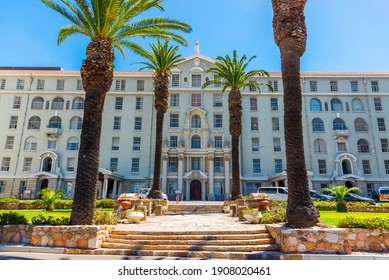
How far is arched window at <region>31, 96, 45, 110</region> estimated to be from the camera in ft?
137

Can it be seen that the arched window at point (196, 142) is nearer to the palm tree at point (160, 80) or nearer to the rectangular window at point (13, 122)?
the palm tree at point (160, 80)

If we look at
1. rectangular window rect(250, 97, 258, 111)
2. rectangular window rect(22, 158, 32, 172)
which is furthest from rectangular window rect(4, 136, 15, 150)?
rectangular window rect(250, 97, 258, 111)

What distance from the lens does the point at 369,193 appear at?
37.8 metres

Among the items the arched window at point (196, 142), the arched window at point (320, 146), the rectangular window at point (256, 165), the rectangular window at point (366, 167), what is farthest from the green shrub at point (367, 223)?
the rectangular window at point (366, 167)

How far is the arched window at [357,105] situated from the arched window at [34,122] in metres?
48.9

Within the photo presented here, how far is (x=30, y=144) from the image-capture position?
40062 millimetres

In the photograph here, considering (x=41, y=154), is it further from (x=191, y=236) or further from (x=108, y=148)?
(x=191, y=236)

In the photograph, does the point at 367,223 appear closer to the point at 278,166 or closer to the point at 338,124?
the point at 278,166

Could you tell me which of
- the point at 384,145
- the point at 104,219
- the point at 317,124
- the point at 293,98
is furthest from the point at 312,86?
the point at 104,219

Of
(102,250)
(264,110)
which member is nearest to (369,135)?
(264,110)

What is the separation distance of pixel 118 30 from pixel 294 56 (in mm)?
8283

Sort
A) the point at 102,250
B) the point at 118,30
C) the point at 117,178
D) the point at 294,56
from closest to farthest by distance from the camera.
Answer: the point at 102,250 < the point at 294,56 < the point at 118,30 < the point at 117,178

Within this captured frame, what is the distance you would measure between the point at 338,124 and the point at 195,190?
2422cm

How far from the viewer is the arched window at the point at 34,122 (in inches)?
1608
